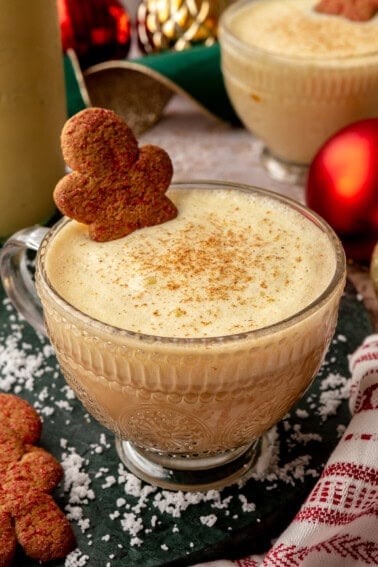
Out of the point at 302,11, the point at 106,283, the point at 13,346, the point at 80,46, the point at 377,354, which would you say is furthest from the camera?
the point at 80,46

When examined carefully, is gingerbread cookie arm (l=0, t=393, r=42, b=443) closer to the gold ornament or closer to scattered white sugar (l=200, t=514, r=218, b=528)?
scattered white sugar (l=200, t=514, r=218, b=528)

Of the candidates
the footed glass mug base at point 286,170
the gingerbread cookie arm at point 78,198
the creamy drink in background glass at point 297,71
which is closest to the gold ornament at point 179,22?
the creamy drink in background glass at point 297,71

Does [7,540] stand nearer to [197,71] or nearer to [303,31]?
[303,31]

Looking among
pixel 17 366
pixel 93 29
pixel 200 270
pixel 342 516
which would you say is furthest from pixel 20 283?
pixel 93 29

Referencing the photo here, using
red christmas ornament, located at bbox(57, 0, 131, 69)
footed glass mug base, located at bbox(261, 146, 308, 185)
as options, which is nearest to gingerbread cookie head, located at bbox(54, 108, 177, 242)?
footed glass mug base, located at bbox(261, 146, 308, 185)

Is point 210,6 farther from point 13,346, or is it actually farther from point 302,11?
point 13,346

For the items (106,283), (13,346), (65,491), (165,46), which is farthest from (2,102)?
(165,46)

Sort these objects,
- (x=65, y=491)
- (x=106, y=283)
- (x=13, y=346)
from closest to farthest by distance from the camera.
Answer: (x=106, y=283)
(x=65, y=491)
(x=13, y=346)

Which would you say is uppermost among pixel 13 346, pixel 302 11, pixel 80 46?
pixel 302 11
